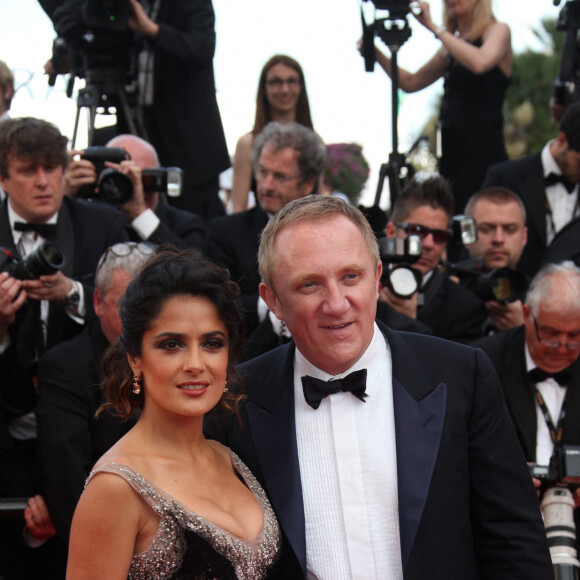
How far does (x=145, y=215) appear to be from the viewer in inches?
193

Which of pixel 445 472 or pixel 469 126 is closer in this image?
pixel 445 472

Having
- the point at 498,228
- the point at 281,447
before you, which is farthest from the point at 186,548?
the point at 498,228

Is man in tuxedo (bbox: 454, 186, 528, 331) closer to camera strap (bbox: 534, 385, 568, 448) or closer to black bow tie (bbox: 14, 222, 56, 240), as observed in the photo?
camera strap (bbox: 534, 385, 568, 448)

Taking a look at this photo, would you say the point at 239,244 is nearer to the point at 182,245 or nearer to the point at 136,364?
the point at 182,245

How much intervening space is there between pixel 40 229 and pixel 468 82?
9.49 feet

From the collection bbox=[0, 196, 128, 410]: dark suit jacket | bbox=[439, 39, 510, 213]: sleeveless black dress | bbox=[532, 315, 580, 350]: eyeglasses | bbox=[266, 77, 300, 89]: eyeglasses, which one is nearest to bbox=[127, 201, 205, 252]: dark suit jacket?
bbox=[0, 196, 128, 410]: dark suit jacket

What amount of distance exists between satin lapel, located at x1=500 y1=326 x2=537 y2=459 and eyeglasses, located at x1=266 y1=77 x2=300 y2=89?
2.31 metres

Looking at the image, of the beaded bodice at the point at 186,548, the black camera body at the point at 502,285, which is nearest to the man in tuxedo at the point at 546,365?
the black camera body at the point at 502,285

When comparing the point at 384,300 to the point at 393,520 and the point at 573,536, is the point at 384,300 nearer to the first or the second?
the point at 573,536

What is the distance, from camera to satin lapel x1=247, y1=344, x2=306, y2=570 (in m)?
2.67

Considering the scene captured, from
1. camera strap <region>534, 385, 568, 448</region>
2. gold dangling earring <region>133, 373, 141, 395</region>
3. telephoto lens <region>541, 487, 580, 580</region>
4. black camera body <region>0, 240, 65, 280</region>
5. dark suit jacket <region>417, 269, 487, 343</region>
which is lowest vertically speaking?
telephoto lens <region>541, 487, 580, 580</region>

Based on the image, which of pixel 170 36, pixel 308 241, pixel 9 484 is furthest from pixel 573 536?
pixel 170 36

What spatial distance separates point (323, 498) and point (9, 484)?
1.79 metres

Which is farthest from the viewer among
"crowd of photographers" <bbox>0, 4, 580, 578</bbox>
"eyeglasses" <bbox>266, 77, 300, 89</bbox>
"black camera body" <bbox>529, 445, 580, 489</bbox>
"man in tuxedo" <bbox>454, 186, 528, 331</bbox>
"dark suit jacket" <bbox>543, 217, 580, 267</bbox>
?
"eyeglasses" <bbox>266, 77, 300, 89</bbox>
